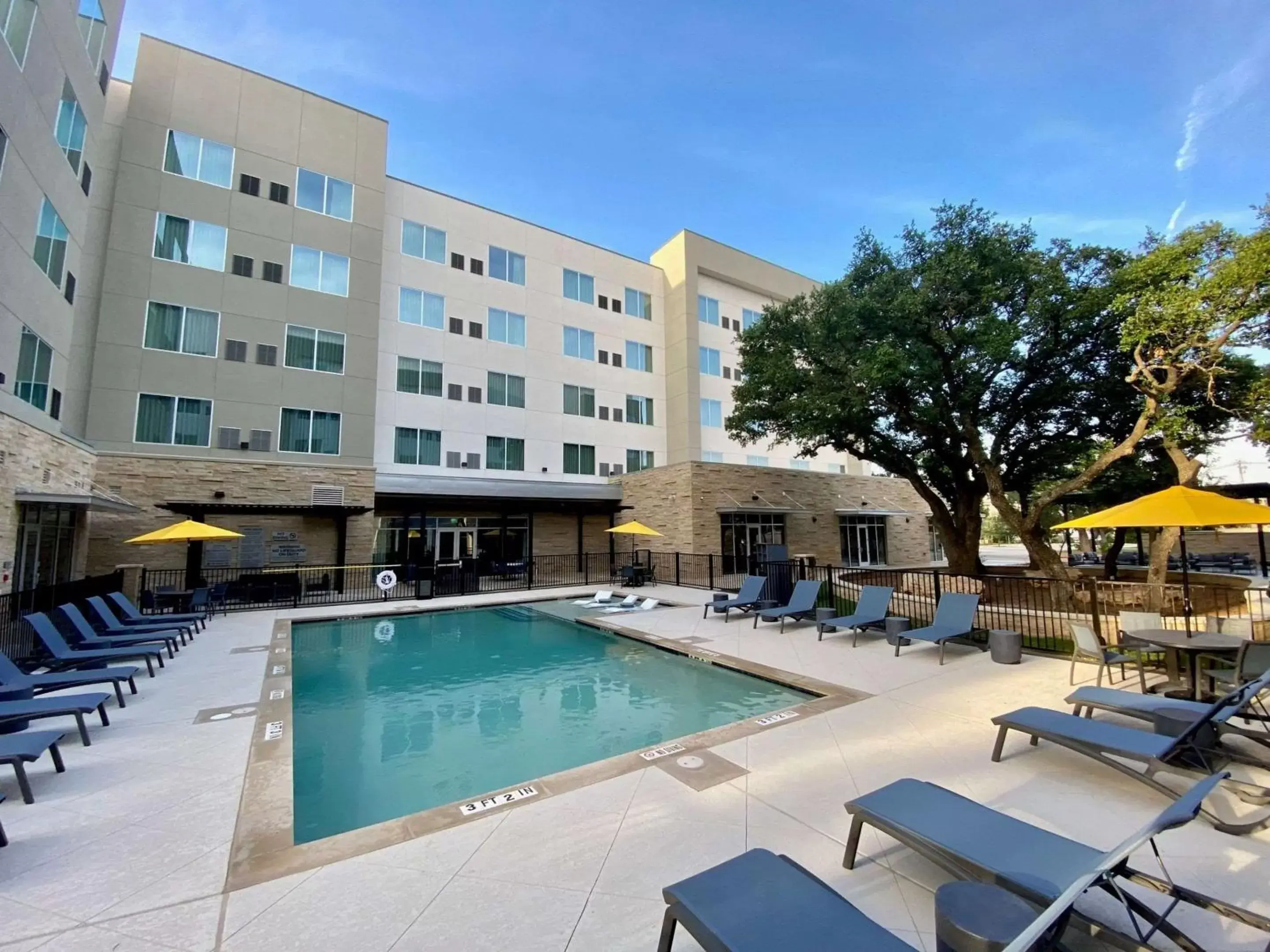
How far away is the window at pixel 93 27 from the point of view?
1208 cm

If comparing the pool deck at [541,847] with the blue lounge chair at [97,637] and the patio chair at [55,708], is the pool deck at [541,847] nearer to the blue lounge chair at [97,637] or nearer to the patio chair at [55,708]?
the patio chair at [55,708]

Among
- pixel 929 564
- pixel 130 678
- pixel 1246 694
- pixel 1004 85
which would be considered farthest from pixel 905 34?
pixel 929 564

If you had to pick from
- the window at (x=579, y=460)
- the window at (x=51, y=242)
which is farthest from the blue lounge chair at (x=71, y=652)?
the window at (x=579, y=460)

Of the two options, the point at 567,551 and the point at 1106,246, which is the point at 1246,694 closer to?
the point at 1106,246

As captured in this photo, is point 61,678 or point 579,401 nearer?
point 61,678

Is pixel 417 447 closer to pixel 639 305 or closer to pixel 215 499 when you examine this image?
pixel 215 499

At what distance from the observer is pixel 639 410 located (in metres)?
27.0

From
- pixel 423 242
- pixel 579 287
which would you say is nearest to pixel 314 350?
pixel 423 242

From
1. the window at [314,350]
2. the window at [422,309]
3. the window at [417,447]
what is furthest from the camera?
the window at [422,309]

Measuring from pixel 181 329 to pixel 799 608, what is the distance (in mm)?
20660

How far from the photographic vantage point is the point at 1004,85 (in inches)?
501

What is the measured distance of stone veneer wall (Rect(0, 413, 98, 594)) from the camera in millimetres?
9203

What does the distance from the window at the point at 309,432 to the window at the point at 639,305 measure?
14.5 m

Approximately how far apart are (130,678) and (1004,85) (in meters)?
19.7
